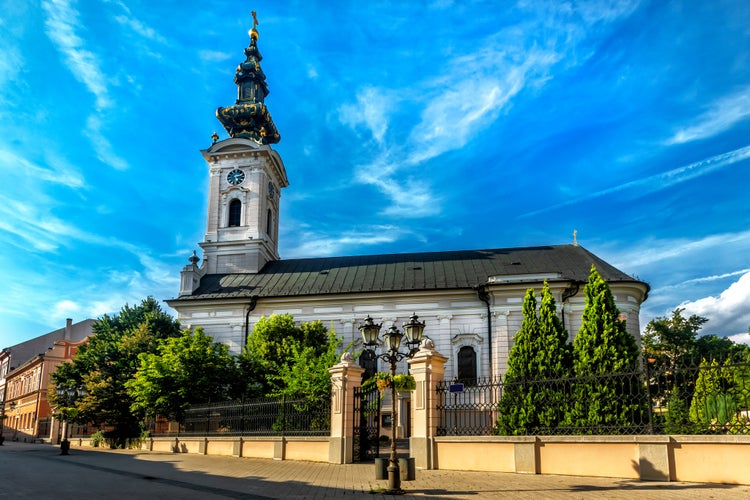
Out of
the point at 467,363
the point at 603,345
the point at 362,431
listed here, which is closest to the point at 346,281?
the point at 467,363

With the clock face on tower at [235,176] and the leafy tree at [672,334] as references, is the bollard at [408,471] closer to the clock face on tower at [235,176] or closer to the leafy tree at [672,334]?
the clock face on tower at [235,176]

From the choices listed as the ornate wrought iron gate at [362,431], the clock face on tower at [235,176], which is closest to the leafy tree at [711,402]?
the ornate wrought iron gate at [362,431]

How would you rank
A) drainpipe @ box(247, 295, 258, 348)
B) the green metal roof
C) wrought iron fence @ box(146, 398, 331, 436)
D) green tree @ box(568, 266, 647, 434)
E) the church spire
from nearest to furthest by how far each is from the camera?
green tree @ box(568, 266, 647, 434), wrought iron fence @ box(146, 398, 331, 436), the green metal roof, drainpipe @ box(247, 295, 258, 348), the church spire

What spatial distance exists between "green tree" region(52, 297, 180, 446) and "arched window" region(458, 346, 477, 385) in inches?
717

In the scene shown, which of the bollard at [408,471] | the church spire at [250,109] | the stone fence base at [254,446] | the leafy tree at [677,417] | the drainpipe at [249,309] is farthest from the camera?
the church spire at [250,109]

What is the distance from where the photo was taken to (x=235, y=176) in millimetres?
44156

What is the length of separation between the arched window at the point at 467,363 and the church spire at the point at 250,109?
23233 mm

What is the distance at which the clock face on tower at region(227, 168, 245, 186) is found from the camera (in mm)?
44031

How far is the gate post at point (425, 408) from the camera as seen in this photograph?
16.7m

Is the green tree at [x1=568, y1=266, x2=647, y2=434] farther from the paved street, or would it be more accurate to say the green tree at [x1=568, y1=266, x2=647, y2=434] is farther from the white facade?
the white facade

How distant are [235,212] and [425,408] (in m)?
30.7

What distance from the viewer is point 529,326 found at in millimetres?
22594

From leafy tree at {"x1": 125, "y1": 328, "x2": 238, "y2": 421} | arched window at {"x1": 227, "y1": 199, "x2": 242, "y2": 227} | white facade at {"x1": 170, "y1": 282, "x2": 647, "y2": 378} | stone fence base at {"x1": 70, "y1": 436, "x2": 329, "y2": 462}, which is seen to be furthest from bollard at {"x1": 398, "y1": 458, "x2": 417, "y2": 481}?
arched window at {"x1": 227, "y1": 199, "x2": 242, "y2": 227}


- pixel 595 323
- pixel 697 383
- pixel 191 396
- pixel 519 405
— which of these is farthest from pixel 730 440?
pixel 191 396
